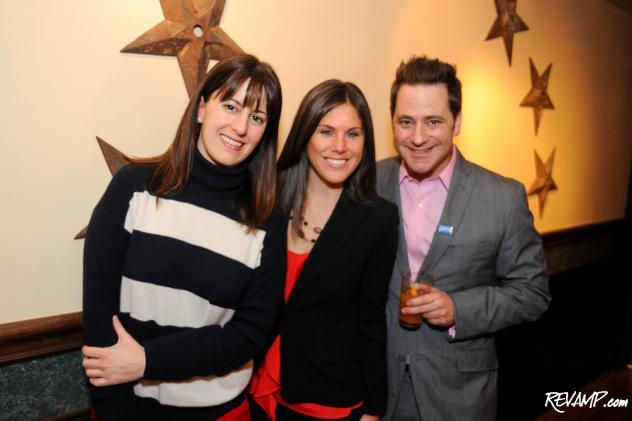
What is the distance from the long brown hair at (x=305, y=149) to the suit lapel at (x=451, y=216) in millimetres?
302

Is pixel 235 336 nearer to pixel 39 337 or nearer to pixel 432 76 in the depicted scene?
pixel 39 337

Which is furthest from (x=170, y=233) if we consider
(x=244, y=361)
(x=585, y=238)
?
(x=585, y=238)

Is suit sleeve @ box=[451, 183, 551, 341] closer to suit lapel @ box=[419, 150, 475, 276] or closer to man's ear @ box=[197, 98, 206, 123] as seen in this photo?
suit lapel @ box=[419, 150, 475, 276]

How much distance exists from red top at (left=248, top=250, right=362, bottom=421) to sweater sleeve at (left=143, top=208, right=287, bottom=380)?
16 centimetres

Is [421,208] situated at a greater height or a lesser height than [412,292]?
greater

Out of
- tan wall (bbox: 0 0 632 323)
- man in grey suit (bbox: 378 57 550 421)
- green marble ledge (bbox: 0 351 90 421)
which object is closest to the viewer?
tan wall (bbox: 0 0 632 323)

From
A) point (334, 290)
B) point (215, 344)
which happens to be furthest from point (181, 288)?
point (334, 290)

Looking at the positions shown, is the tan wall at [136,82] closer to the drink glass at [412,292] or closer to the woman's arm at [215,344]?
the woman's arm at [215,344]

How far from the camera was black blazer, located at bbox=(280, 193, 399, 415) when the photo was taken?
171 centimetres

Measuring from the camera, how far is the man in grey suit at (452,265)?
187 centimetres

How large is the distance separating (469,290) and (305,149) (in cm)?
87

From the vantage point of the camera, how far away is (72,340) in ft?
5.77

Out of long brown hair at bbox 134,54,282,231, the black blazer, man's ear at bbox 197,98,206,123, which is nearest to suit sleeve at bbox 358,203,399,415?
the black blazer

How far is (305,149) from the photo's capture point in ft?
Answer: 6.13
